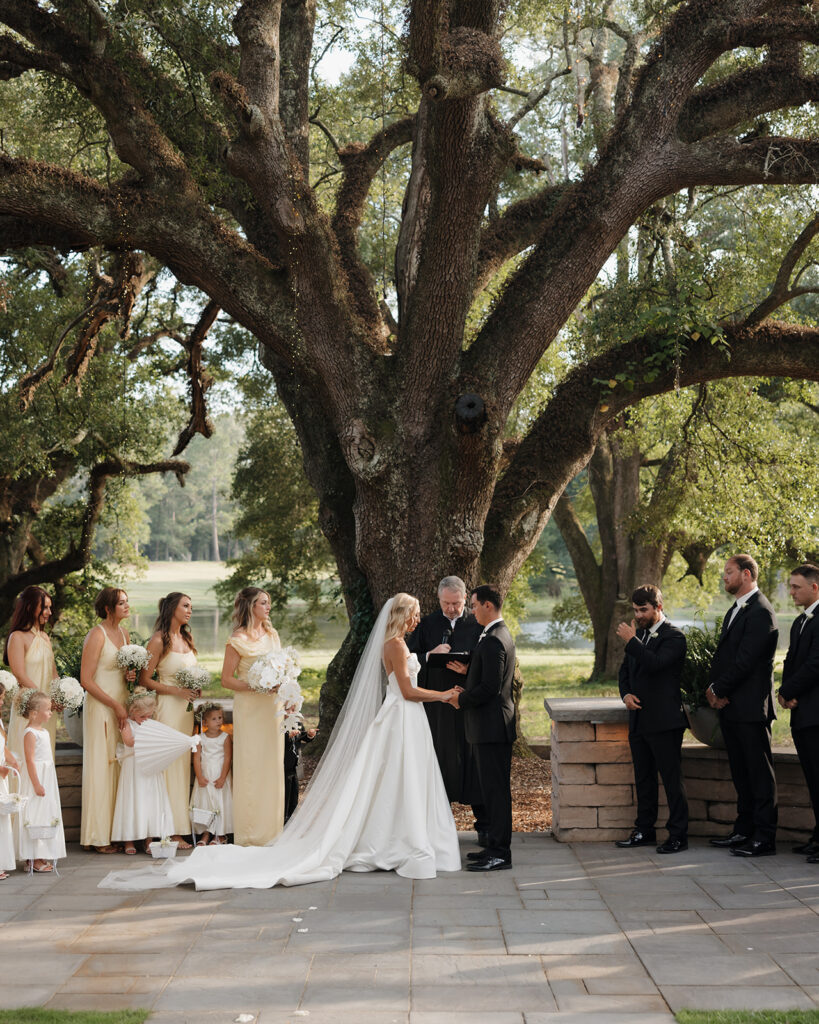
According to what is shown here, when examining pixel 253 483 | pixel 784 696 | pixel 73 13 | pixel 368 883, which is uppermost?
pixel 73 13

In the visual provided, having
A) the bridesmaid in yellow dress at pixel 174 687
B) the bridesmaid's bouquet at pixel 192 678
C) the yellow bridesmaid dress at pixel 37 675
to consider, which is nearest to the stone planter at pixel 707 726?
the bridesmaid's bouquet at pixel 192 678

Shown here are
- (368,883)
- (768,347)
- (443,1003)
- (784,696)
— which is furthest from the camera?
(768,347)

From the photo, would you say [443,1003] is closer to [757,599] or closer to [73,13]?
[757,599]

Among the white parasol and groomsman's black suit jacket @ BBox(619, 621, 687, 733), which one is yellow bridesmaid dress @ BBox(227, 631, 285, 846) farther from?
groomsman's black suit jacket @ BBox(619, 621, 687, 733)

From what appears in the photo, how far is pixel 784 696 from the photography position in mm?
6949

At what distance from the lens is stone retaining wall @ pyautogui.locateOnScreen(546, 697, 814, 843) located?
757 centimetres

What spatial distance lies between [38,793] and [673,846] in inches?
173

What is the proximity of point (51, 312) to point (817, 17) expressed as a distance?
1084 centimetres

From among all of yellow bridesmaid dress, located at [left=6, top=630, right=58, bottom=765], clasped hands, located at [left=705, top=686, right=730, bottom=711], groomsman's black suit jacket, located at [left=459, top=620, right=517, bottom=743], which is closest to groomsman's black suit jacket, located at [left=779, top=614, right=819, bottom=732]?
clasped hands, located at [left=705, top=686, right=730, bottom=711]

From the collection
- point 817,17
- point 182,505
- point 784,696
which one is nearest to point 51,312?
point 817,17

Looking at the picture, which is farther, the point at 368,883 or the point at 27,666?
the point at 27,666

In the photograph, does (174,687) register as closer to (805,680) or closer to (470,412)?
(470,412)

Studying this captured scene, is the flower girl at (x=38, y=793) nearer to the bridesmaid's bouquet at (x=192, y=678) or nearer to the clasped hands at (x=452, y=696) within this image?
the bridesmaid's bouquet at (x=192, y=678)

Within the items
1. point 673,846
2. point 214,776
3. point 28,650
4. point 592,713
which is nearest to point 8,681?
point 28,650
